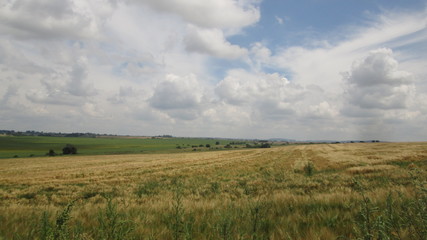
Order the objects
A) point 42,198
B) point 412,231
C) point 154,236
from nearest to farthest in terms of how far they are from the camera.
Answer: point 412,231, point 154,236, point 42,198

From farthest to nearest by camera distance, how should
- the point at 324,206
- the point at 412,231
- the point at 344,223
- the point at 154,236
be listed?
the point at 324,206 → the point at 344,223 → the point at 154,236 → the point at 412,231

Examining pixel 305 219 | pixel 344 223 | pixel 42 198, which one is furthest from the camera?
pixel 42 198

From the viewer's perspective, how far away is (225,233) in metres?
2.97

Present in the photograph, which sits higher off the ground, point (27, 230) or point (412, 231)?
point (412, 231)

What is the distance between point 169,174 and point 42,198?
1356cm

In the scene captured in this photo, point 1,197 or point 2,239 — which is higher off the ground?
point 2,239

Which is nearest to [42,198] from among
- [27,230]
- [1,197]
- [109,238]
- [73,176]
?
[1,197]

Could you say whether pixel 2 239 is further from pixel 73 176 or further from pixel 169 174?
pixel 73 176

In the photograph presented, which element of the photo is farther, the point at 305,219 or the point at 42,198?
the point at 42,198

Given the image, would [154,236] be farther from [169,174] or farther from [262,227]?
[169,174]

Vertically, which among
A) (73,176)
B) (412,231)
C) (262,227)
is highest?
(412,231)

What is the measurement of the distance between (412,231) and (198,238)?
3.03 meters

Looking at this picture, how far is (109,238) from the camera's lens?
3152mm

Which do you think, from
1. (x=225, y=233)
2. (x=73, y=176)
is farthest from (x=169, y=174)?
(x=225, y=233)
